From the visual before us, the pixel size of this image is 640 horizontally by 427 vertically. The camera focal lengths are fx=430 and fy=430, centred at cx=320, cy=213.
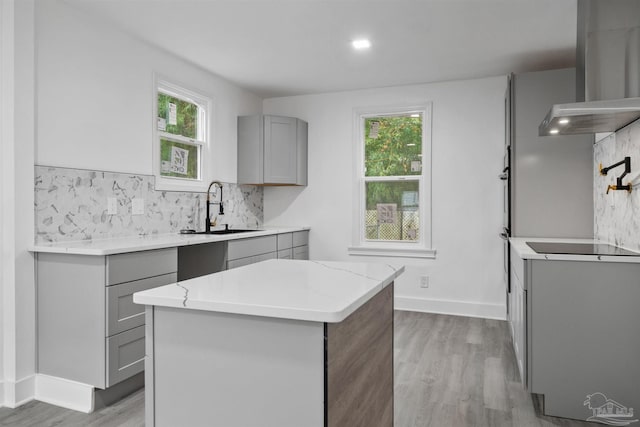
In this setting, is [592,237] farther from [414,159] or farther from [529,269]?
Result: [414,159]

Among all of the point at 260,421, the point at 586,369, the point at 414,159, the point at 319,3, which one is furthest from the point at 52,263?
the point at 414,159

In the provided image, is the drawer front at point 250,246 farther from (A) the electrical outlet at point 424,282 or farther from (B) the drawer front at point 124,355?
(A) the electrical outlet at point 424,282

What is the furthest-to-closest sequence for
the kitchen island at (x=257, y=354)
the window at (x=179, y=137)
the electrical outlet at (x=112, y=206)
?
the window at (x=179, y=137), the electrical outlet at (x=112, y=206), the kitchen island at (x=257, y=354)

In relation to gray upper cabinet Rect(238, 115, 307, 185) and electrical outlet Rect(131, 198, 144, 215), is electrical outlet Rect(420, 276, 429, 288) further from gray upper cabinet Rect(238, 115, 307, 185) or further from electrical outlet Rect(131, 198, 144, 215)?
electrical outlet Rect(131, 198, 144, 215)

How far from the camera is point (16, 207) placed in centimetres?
246

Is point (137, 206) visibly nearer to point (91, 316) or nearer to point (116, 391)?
point (91, 316)

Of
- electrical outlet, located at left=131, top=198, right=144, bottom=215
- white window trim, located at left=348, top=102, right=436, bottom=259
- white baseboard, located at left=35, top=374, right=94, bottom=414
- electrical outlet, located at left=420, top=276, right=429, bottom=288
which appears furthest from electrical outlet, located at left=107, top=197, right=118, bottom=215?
electrical outlet, located at left=420, top=276, right=429, bottom=288

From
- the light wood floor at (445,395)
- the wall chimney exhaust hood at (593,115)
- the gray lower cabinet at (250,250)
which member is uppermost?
the wall chimney exhaust hood at (593,115)

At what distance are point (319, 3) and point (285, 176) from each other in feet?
7.25

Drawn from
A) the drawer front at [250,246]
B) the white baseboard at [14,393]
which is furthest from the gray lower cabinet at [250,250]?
the white baseboard at [14,393]

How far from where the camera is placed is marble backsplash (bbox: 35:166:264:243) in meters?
2.67

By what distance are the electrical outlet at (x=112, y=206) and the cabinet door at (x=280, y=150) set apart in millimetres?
1751

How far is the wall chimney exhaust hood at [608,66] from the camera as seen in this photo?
7.21 ft

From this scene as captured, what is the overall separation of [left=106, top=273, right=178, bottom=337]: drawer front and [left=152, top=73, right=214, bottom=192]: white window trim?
1.24 meters
